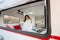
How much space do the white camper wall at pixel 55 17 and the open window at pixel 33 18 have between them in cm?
4

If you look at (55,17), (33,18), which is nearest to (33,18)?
(33,18)

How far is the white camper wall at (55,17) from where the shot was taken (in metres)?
0.81

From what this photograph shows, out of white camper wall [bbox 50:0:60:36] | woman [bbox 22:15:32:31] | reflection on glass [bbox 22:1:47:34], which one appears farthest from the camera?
woman [bbox 22:15:32:31]

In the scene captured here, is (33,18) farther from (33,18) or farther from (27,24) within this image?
(27,24)

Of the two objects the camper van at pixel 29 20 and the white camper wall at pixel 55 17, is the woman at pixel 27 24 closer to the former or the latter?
the camper van at pixel 29 20

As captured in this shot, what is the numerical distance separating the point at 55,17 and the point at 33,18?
25cm

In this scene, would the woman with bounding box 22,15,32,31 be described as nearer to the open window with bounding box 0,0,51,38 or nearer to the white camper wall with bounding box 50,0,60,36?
the open window with bounding box 0,0,51,38

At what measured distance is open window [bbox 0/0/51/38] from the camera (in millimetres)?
888

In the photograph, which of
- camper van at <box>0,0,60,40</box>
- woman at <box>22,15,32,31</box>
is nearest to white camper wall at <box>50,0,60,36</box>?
camper van at <box>0,0,60,40</box>

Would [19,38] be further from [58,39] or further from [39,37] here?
[58,39]

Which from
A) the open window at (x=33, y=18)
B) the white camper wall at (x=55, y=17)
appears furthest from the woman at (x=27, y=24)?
the white camper wall at (x=55, y=17)

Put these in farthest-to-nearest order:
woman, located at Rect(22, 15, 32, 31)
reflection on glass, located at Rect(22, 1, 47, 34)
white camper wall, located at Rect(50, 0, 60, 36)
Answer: woman, located at Rect(22, 15, 32, 31) < reflection on glass, located at Rect(22, 1, 47, 34) < white camper wall, located at Rect(50, 0, 60, 36)

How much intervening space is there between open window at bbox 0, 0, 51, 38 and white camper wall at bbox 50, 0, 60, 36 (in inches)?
1.4

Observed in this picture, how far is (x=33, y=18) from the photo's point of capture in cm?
102
